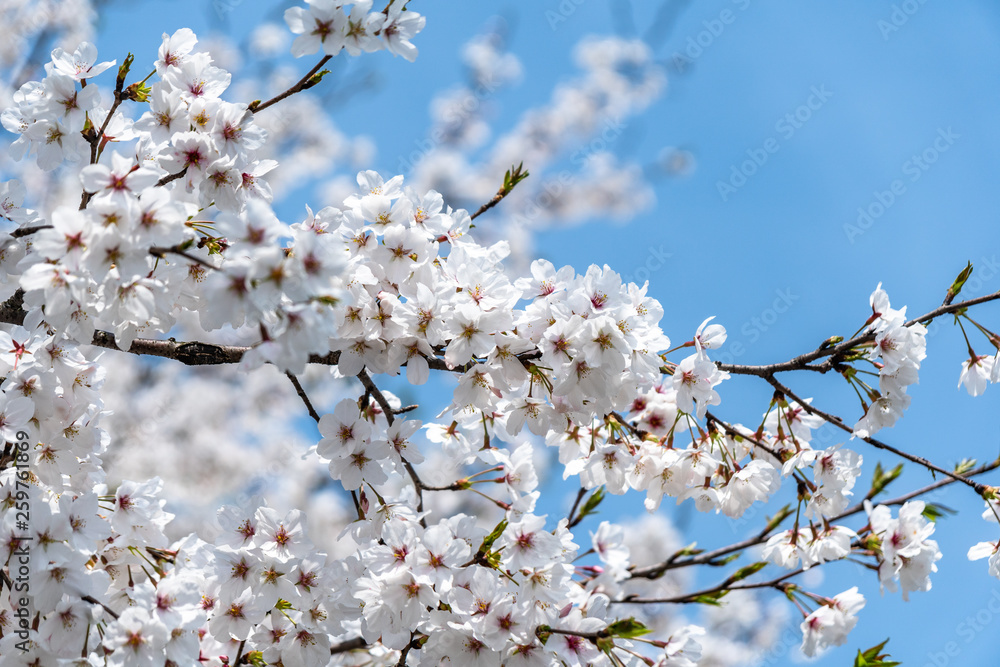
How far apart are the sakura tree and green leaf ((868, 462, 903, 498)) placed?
0.89 feet

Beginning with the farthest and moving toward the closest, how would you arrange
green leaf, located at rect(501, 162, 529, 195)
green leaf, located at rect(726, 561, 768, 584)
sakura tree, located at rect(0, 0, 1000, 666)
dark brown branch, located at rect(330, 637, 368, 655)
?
dark brown branch, located at rect(330, 637, 368, 655)
green leaf, located at rect(726, 561, 768, 584)
green leaf, located at rect(501, 162, 529, 195)
sakura tree, located at rect(0, 0, 1000, 666)

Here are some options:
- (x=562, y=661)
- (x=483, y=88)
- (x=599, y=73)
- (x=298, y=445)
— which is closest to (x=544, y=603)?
(x=562, y=661)

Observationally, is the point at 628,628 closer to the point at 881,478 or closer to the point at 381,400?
the point at 381,400

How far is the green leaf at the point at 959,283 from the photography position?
2.10 meters

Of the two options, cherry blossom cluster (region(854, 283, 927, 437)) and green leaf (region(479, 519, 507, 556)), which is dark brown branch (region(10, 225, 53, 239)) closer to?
green leaf (region(479, 519, 507, 556))

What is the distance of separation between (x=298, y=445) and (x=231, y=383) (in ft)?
4.89

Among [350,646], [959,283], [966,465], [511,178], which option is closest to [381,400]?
[511,178]

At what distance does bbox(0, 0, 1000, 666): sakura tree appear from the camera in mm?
1830

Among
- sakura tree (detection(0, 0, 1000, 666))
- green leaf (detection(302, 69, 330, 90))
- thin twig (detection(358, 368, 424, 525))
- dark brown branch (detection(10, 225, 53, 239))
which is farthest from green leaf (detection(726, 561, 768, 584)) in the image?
dark brown branch (detection(10, 225, 53, 239))

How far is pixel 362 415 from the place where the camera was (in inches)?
90.6

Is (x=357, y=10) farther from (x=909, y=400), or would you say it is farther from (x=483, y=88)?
(x=483, y=88)

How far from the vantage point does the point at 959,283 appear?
6.89ft

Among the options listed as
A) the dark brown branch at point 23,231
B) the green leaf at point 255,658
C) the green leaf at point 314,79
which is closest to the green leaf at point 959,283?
the green leaf at point 314,79

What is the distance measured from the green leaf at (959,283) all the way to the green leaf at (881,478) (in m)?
0.93
